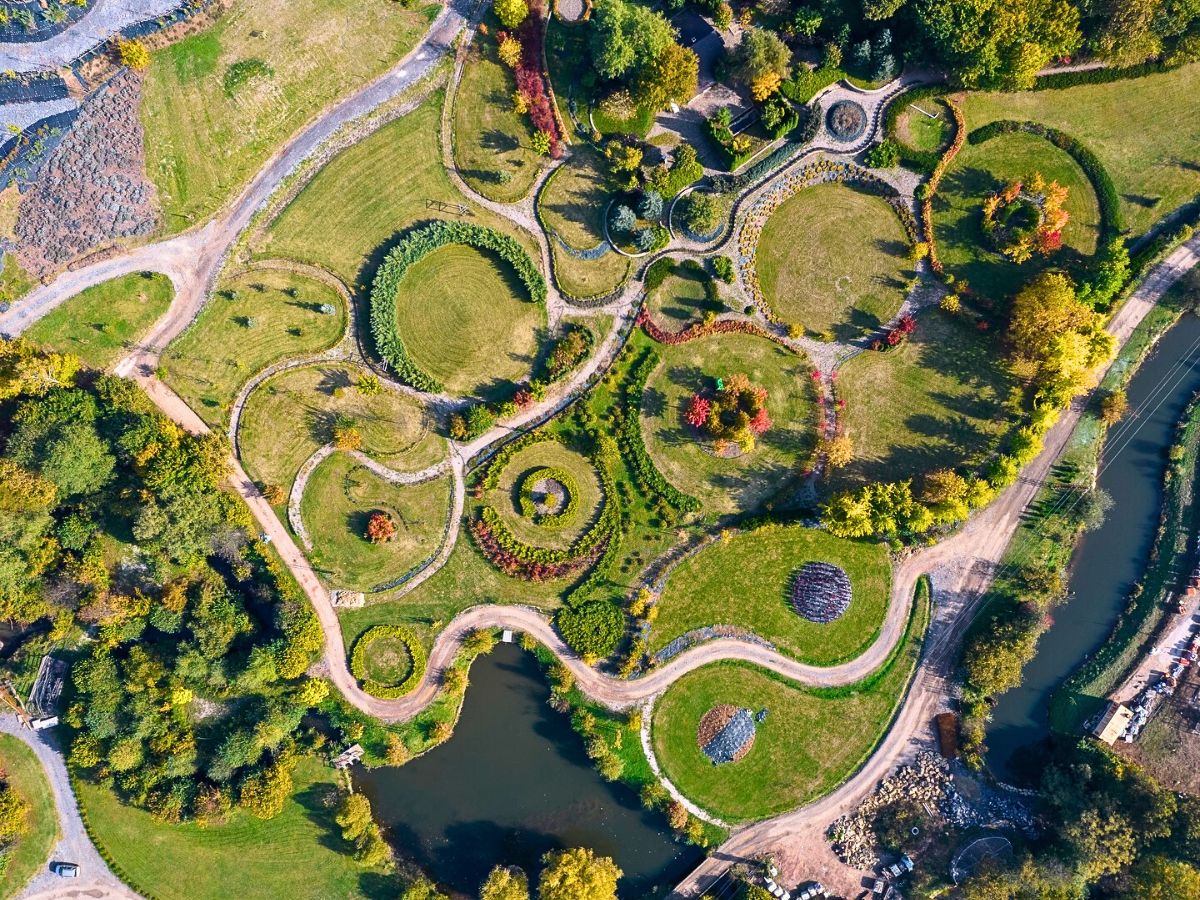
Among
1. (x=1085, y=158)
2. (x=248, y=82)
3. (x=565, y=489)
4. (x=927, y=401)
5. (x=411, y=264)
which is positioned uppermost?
(x=1085, y=158)

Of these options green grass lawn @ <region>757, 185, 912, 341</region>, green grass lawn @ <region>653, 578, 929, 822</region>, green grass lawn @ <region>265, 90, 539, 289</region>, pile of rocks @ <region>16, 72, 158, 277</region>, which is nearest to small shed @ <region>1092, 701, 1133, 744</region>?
green grass lawn @ <region>653, 578, 929, 822</region>

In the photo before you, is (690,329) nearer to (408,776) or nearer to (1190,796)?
(408,776)

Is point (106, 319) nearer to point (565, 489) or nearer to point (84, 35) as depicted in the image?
point (84, 35)

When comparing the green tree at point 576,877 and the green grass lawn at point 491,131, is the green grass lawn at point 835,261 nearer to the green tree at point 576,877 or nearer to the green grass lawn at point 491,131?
the green grass lawn at point 491,131

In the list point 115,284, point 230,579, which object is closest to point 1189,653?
point 230,579

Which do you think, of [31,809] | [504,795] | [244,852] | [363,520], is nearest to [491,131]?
[363,520]

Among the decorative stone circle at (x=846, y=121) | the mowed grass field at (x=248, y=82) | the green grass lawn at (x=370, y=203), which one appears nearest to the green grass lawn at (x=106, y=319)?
the mowed grass field at (x=248, y=82)
